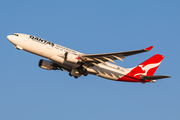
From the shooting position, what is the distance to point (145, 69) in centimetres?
4516

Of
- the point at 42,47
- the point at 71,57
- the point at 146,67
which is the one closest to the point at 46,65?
the point at 42,47

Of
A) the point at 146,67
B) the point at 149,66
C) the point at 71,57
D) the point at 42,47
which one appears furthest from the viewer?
the point at 149,66

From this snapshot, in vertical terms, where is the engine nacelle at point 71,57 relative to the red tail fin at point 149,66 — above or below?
below

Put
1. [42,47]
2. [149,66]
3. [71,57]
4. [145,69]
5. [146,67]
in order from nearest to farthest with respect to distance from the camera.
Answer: [71,57] → [42,47] → [145,69] → [146,67] → [149,66]

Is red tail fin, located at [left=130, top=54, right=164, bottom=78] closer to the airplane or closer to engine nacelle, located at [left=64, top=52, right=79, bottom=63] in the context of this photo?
the airplane

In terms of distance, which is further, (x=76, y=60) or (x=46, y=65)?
(x=46, y=65)

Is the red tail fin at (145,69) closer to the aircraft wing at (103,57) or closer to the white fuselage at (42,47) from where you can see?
the aircraft wing at (103,57)

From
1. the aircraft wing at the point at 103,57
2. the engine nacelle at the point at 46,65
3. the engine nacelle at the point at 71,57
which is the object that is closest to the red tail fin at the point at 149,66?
the aircraft wing at the point at 103,57

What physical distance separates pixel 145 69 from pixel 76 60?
14037mm

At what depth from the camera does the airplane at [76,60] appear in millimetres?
37375

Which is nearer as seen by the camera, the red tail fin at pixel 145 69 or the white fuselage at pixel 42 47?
the white fuselage at pixel 42 47

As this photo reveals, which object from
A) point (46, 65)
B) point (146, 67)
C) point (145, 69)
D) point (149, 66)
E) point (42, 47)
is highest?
point (149, 66)

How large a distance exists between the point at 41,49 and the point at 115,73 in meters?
12.4

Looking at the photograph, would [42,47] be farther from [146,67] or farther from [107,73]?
[146,67]
